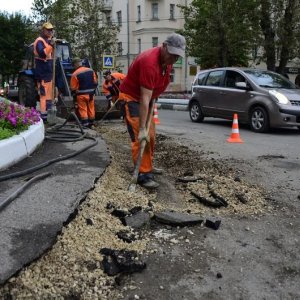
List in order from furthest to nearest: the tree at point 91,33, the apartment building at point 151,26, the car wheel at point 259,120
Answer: the apartment building at point 151,26 → the tree at point 91,33 → the car wheel at point 259,120

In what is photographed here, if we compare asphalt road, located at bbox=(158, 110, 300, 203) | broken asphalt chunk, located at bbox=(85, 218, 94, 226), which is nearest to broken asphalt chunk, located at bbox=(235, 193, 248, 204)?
asphalt road, located at bbox=(158, 110, 300, 203)

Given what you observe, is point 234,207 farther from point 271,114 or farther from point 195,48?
point 195,48

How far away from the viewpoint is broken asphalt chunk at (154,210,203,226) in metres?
4.48

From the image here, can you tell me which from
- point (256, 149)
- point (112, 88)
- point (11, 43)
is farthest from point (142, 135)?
point (11, 43)

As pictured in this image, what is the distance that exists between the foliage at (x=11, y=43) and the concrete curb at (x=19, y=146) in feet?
151

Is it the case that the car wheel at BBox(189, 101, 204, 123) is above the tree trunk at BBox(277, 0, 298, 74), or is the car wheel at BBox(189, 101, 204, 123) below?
below

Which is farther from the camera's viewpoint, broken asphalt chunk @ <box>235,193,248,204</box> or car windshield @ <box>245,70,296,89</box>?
car windshield @ <box>245,70,296,89</box>

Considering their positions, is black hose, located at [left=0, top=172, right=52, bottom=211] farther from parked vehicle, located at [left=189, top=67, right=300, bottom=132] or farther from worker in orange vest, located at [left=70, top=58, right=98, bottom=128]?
parked vehicle, located at [left=189, top=67, right=300, bottom=132]

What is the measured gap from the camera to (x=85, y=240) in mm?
3904

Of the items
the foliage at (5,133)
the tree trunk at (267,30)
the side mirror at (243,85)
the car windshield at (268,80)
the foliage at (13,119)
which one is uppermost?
the tree trunk at (267,30)

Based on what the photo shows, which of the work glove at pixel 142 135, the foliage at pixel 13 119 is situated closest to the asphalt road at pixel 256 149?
the work glove at pixel 142 135

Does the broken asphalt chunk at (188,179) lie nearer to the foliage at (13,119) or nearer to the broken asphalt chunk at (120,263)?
the foliage at (13,119)

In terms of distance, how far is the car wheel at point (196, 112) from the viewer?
14.8 metres

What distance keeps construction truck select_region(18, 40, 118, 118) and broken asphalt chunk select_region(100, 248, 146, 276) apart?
8610 mm
